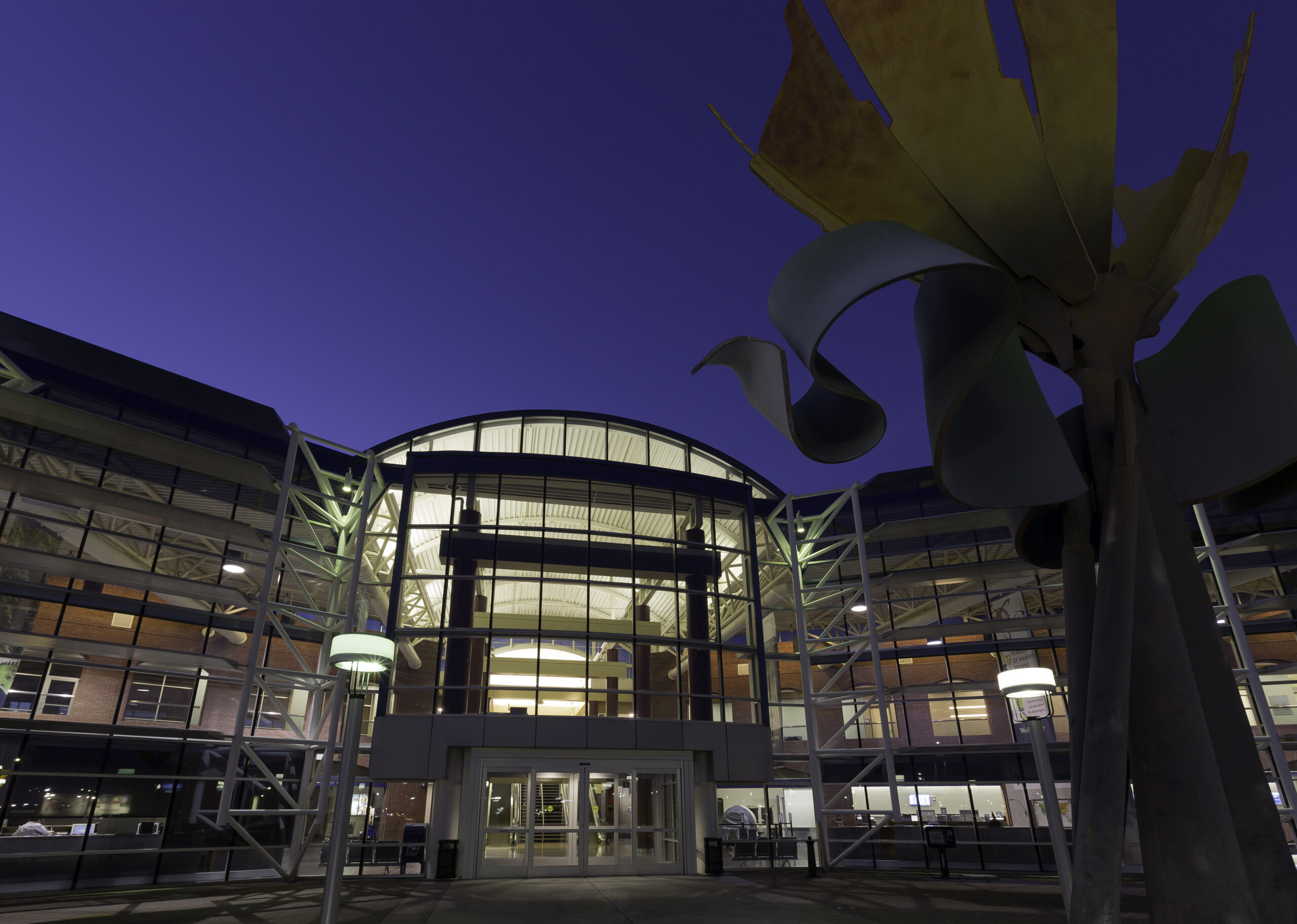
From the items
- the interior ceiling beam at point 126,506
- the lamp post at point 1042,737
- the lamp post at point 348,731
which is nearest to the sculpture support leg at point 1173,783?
the lamp post at point 1042,737

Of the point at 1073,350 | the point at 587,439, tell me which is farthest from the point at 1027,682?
the point at 587,439

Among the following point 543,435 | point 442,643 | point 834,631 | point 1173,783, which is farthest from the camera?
point 834,631

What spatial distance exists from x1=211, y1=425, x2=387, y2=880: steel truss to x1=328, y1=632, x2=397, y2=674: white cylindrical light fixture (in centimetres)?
1098

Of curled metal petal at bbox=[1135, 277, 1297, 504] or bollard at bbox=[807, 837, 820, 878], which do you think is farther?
bollard at bbox=[807, 837, 820, 878]

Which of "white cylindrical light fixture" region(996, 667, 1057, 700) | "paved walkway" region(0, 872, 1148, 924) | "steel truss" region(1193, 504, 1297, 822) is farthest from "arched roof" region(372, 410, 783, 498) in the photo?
"white cylindrical light fixture" region(996, 667, 1057, 700)

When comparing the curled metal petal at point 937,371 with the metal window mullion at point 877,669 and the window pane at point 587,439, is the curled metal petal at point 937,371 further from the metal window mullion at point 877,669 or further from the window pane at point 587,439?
the window pane at point 587,439

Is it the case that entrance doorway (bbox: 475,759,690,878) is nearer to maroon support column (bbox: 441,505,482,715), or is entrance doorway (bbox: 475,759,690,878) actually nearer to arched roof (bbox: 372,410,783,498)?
maroon support column (bbox: 441,505,482,715)

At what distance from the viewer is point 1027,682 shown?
8.55 meters

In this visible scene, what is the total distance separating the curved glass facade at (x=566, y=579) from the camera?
20375 mm

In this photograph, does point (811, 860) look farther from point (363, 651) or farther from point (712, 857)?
point (363, 651)

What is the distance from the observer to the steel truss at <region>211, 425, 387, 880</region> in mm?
17922

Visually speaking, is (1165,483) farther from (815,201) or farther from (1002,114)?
(815,201)

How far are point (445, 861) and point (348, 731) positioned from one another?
12398 millimetres

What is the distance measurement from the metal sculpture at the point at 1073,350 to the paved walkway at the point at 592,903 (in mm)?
7250
